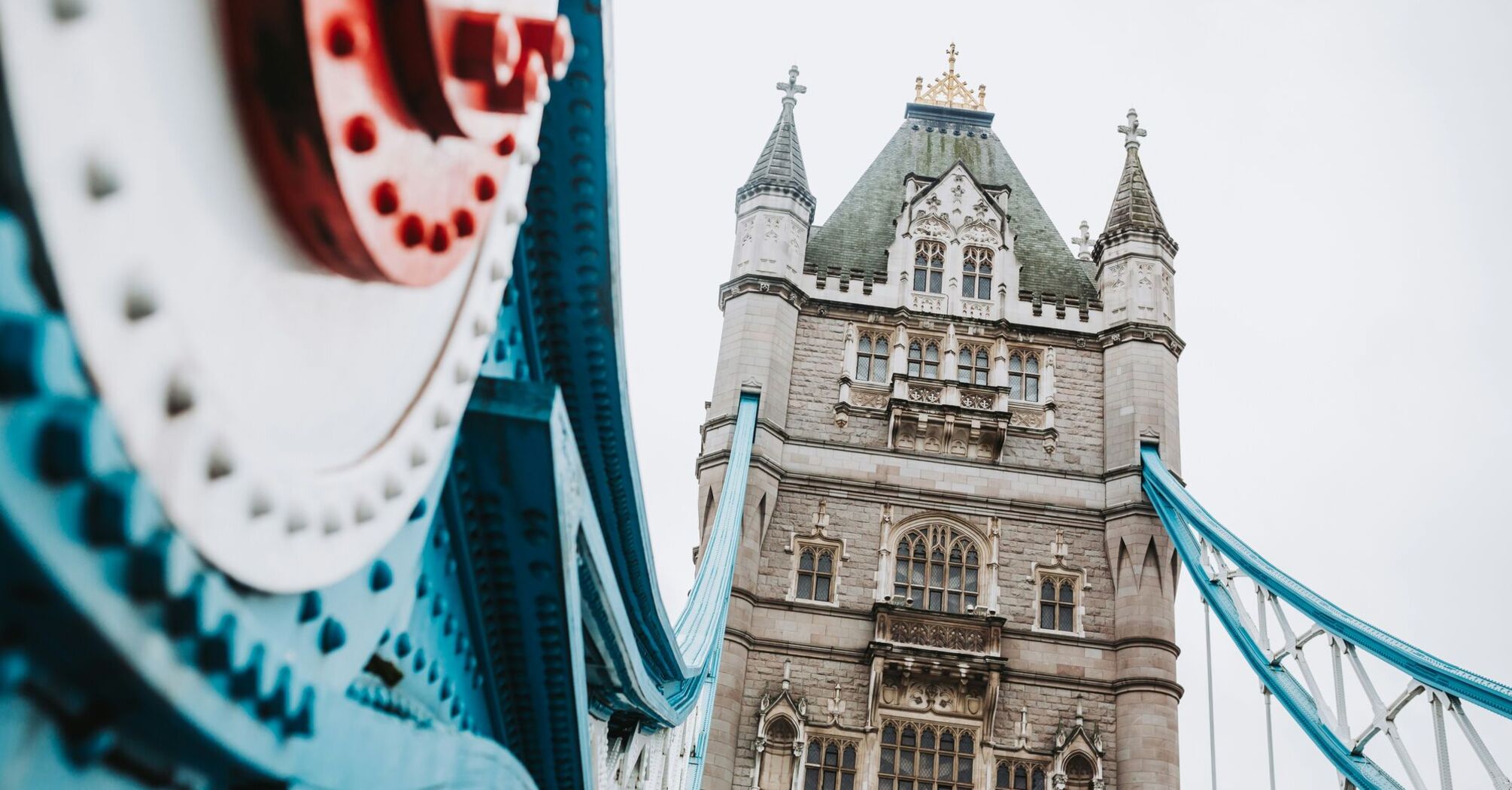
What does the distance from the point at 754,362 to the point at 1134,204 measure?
755 cm

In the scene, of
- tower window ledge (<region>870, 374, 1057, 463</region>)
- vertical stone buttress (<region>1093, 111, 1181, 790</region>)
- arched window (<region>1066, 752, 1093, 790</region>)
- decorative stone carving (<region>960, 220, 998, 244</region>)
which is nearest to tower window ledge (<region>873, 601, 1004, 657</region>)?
arched window (<region>1066, 752, 1093, 790</region>)

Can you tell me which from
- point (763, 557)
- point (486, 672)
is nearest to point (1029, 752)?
point (763, 557)

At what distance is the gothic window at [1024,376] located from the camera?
20109mm

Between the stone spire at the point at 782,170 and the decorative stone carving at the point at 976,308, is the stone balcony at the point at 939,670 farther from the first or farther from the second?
the stone spire at the point at 782,170

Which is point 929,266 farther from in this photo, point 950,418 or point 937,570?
point 937,570

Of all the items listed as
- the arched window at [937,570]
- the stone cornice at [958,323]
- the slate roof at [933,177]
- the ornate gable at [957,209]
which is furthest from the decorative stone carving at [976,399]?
the ornate gable at [957,209]

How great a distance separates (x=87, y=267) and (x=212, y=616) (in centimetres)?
42

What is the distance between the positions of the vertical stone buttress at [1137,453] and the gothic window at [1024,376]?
3.74 feet

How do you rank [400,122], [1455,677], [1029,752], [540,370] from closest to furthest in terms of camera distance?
[400,122] → [540,370] → [1455,677] → [1029,752]

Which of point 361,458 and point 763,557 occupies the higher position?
point 763,557

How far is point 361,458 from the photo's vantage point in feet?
5.72

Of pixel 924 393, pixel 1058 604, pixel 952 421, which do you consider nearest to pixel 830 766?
pixel 1058 604

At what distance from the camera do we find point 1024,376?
20.3 metres

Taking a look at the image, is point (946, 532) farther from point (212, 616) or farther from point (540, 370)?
point (212, 616)
